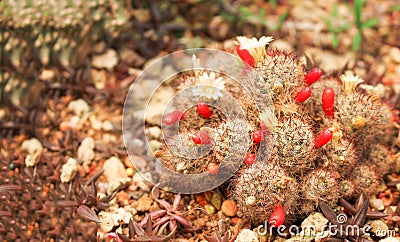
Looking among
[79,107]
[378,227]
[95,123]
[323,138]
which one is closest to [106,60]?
[79,107]

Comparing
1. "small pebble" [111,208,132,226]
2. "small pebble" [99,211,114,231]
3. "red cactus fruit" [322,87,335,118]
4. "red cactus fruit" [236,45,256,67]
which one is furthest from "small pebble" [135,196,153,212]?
"red cactus fruit" [322,87,335,118]

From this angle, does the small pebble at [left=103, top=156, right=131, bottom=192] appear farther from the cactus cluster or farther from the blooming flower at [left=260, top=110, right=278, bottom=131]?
the blooming flower at [left=260, top=110, right=278, bottom=131]

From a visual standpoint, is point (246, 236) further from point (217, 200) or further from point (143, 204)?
point (143, 204)

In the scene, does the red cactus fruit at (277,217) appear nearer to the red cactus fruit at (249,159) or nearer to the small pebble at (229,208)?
the red cactus fruit at (249,159)

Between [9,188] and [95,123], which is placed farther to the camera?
[95,123]

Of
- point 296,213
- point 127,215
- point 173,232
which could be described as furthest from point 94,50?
point 296,213

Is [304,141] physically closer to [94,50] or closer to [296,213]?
[296,213]
